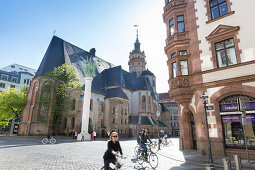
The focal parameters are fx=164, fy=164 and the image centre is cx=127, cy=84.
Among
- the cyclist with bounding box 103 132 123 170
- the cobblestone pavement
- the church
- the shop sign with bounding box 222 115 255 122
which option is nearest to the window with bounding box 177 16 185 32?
the shop sign with bounding box 222 115 255 122

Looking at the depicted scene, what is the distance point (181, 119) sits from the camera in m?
15.2

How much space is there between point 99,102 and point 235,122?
33182mm

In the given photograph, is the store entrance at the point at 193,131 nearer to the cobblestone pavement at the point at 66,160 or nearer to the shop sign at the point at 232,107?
the cobblestone pavement at the point at 66,160

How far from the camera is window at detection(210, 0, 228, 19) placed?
13.0 meters

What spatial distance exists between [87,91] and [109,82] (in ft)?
70.1

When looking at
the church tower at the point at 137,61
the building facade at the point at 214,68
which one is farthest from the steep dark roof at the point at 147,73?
the building facade at the point at 214,68

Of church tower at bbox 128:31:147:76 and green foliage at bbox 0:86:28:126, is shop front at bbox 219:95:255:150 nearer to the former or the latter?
green foliage at bbox 0:86:28:126

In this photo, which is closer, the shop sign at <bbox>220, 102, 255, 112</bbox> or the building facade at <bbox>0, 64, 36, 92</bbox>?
the shop sign at <bbox>220, 102, 255, 112</bbox>

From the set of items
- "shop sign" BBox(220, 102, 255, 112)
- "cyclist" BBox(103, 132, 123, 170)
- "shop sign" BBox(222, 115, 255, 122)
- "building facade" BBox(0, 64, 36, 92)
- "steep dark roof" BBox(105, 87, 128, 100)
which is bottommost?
"cyclist" BBox(103, 132, 123, 170)

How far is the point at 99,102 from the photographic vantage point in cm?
4103

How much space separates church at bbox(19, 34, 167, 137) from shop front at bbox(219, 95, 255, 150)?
27.8 metres

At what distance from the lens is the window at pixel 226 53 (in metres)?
11.9

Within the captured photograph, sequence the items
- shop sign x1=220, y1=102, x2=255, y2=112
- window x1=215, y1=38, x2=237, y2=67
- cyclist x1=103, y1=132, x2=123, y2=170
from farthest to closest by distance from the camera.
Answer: window x1=215, y1=38, x2=237, y2=67 → shop sign x1=220, y1=102, x2=255, y2=112 → cyclist x1=103, y1=132, x2=123, y2=170

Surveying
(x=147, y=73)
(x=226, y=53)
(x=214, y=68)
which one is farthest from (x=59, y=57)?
(x=226, y=53)
